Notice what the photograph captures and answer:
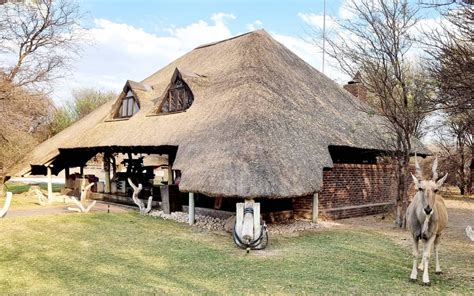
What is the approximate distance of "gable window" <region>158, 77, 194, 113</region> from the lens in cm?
1460

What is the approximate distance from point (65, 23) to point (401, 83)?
1869 cm

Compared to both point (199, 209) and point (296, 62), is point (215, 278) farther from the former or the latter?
point (296, 62)

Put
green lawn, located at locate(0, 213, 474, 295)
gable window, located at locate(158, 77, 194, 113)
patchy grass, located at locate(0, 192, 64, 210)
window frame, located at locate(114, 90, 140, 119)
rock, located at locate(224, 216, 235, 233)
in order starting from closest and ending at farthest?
green lawn, located at locate(0, 213, 474, 295)
rock, located at locate(224, 216, 235, 233)
gable window, located at locate(158, 77, 194, 113)
patchy grass, located at locate(0, 192, 64, 210)
window frame, located at locate(114, 90, 140, 119)

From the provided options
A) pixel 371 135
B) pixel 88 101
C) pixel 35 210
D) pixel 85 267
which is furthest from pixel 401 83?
pixel 88 101

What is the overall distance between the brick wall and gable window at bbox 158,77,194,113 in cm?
543

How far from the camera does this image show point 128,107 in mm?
17719

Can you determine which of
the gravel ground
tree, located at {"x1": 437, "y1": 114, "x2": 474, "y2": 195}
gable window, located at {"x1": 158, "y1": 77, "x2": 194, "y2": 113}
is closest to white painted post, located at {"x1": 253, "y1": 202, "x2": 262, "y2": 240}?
the gravel ground

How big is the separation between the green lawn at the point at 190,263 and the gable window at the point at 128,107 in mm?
7314

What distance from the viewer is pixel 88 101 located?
45375mm

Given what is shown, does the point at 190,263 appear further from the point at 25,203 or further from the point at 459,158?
the point at 459,158

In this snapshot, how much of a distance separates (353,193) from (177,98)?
299 inches

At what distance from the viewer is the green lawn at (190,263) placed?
606 centimetres

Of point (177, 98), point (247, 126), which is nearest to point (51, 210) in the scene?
point (177, 98)

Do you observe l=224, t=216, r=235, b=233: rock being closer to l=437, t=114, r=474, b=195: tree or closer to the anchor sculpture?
the anchor sculpture
